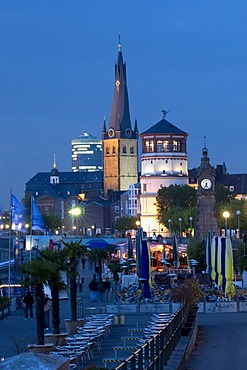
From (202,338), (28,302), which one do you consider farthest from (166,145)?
(202,338)

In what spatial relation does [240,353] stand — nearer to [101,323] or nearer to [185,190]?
[101,323]

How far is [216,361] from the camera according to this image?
2748 cm

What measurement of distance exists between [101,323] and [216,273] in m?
17.4

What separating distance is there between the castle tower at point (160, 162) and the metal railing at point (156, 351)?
6019 inches

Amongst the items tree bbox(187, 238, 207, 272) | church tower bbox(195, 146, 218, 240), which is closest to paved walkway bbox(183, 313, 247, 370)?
tree bbox(187, 238, 207, 272)

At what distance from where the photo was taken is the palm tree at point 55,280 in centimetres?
3069

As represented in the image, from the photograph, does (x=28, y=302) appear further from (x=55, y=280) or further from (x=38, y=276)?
(x=38, y=276)

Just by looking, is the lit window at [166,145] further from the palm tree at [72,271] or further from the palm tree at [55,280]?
the palm tree at [55,280]

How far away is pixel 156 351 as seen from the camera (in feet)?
61.6

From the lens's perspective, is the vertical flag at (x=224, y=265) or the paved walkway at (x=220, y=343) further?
the vertical flag at (x=224, y=265)

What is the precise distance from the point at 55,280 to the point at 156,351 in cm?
1232

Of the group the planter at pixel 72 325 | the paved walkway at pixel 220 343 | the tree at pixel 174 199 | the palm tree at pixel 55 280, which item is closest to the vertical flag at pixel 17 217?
the paved walkway at pixel 220 343

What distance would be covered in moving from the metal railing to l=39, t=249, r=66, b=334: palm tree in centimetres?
492

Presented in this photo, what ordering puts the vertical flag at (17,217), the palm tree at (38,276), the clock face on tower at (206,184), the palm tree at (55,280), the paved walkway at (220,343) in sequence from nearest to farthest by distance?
the paved walkway at (220,343) < the palm tree at (38,276) < the palm tree at (55,280) < the vertical flag at (17,217) < the clock face on tower at (206,184)
